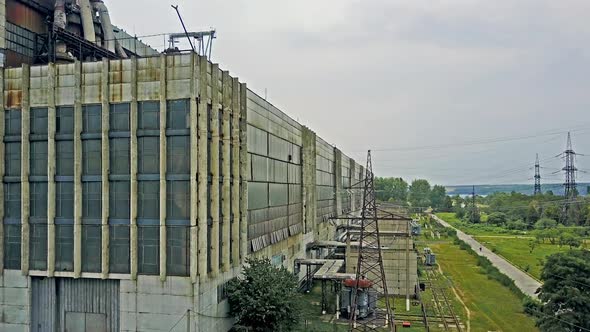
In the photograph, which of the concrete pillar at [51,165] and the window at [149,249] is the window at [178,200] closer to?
the window at [149,249]

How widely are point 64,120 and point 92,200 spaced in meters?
4.68

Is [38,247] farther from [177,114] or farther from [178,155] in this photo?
[177,114]

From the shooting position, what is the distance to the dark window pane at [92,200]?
83.4ft

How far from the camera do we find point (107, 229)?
82.4 feet

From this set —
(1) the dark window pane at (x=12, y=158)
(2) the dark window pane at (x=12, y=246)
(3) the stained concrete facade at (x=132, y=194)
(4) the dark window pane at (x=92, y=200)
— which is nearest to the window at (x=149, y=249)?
(3) the stained concrete facade at (x=132, y=194)

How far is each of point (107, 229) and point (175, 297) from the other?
509 centimetres

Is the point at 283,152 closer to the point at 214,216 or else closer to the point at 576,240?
the point at 214,216

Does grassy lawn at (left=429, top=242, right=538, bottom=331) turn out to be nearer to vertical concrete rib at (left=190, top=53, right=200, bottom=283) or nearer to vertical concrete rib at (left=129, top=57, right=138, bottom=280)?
vertical concrete rib at (left=190, top=53, right=200, bottom=283)

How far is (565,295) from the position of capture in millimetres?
31391

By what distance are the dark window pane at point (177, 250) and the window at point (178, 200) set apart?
0.66 meters

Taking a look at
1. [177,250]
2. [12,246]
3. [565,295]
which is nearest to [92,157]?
[177,250]

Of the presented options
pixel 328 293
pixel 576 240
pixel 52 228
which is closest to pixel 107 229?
pixel 52 228

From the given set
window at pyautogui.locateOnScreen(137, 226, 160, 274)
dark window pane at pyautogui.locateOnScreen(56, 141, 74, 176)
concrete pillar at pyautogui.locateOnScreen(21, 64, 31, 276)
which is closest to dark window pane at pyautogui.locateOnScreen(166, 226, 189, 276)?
window at pyautogui.locateOnScreen(137, 226, 160, 274)

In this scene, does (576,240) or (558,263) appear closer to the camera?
(558,263)
